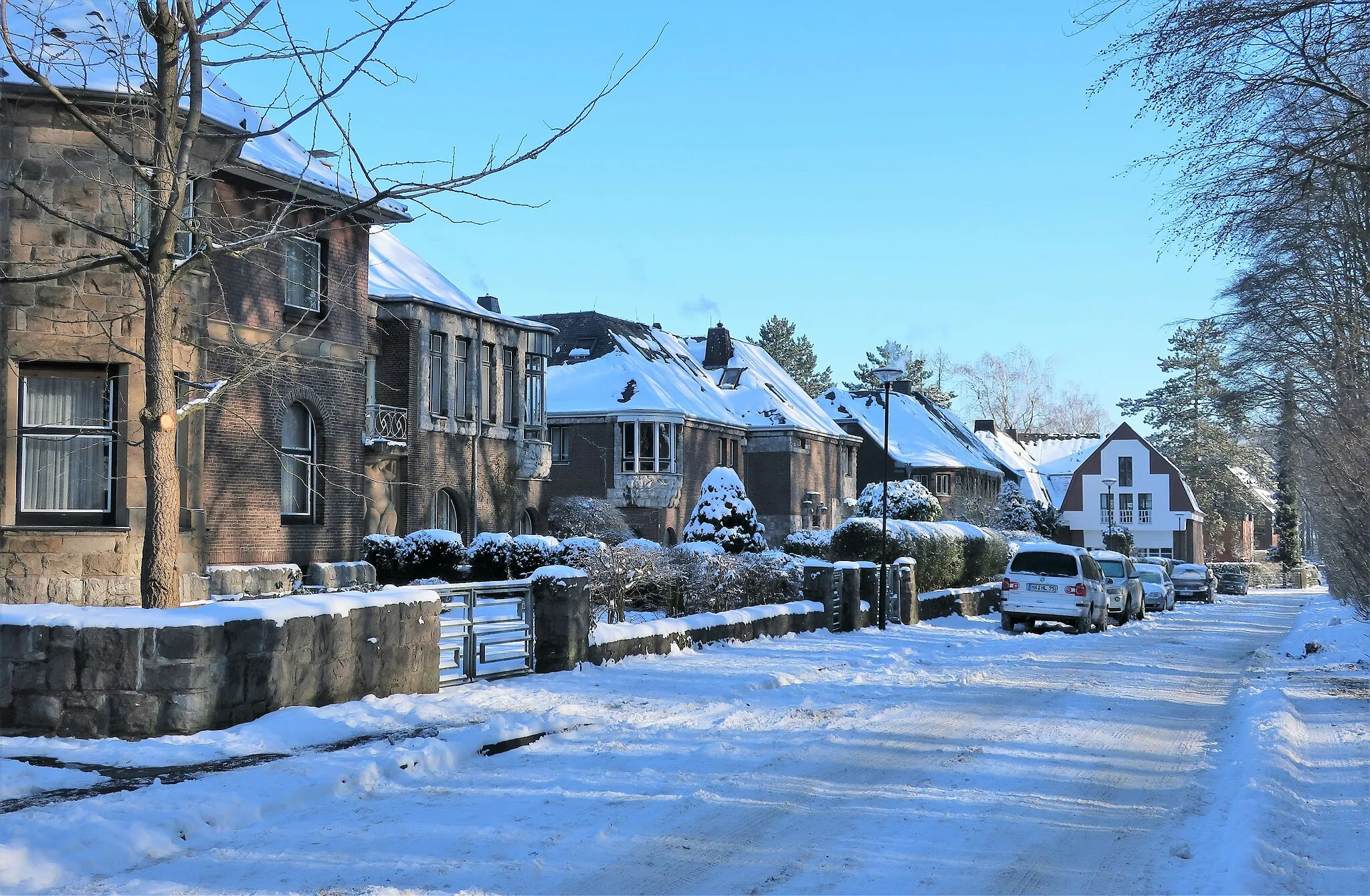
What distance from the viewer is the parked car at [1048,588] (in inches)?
→ 1000

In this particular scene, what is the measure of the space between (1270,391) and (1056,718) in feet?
71.1

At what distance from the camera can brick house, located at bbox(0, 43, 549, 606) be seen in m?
17.0

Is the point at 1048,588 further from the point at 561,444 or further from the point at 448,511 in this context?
the point at 561,444

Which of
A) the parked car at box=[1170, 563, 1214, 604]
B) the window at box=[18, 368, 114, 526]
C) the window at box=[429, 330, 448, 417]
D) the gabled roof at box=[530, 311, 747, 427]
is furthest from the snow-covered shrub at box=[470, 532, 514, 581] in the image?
the parked car at box=[1170, 563, 1214, 604]

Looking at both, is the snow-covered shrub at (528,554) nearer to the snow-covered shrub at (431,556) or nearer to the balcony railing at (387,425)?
the snow-covered shrub at (431,556)

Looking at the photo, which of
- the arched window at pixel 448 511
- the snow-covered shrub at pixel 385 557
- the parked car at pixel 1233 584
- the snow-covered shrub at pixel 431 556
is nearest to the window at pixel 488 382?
the arched window at pixel 448 511

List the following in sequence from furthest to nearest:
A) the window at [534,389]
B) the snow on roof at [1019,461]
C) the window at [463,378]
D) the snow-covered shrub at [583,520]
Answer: the snow on roof at [1019,461]
the snow-covered shrub at [583,520]
the window at [534,389]
the window at [463,378]

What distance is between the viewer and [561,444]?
50062 millimetres

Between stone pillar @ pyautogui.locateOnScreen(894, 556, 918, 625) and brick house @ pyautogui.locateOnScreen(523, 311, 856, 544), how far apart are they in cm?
2196

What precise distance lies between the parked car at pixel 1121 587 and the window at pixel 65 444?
2198 centimetres

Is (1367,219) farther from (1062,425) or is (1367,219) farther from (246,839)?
(1062,425)

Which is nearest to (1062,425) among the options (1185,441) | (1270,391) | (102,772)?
(1185,441)

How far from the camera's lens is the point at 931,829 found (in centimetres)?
755

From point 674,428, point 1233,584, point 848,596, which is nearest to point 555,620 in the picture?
point 848,596
